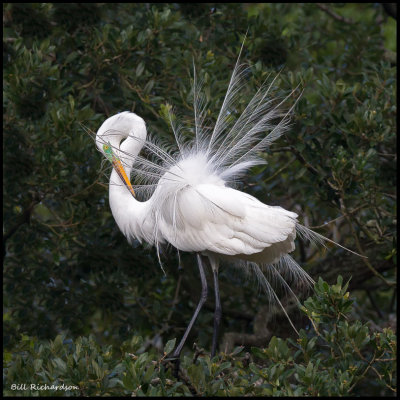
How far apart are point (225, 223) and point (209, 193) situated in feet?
0.49

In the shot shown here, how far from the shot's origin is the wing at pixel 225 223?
287 centimetres

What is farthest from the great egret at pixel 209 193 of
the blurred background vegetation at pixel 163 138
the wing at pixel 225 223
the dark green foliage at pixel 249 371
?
the dark green foliage at pixel 249 371

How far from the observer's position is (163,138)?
3.44m

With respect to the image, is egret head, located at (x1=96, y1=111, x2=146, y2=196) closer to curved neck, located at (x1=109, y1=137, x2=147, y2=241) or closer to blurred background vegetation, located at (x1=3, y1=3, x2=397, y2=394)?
curved neck, located at (x1=109, y1=137, x2=147, y2=241)

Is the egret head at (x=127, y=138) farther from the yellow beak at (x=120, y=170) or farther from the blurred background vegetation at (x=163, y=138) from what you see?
the blurred background vegetation at (x=163, y=138)

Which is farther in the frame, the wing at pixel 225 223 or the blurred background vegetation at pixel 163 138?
the blurred background vegetation at pixel 163 138

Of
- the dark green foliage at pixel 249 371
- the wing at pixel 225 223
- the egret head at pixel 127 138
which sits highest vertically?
the egret head at pixel 127 138

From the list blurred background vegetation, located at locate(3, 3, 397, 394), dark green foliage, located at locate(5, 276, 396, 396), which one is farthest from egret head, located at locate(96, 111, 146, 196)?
dark green foliage, located at locate(5, 276, 396, 396)

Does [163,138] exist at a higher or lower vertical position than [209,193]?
higher

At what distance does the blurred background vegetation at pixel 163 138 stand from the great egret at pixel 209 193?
13 centimetres

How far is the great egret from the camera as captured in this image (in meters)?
2.95

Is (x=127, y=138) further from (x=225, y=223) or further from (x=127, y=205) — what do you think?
(x=225, y=223)

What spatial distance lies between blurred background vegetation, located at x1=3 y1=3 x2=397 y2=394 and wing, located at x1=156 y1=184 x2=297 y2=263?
0.37 m

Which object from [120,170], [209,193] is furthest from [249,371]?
[120,170]
